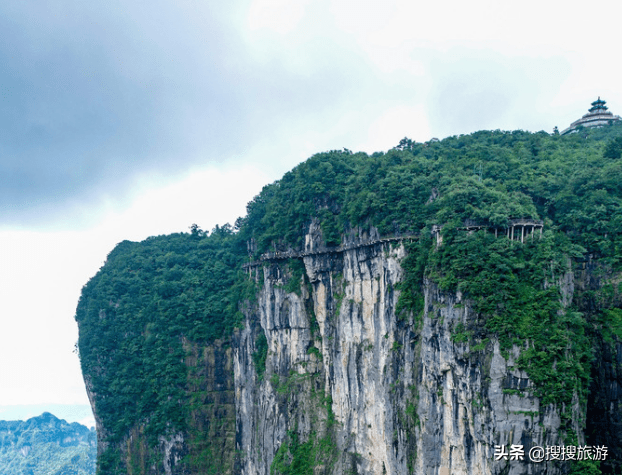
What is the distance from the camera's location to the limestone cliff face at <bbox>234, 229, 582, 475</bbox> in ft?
65.8

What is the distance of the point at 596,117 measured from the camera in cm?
4022

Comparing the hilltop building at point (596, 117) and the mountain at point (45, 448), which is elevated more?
the hilltop building at point (596, 117)

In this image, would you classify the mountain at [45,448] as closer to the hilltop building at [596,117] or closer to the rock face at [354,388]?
the rock face at [354,388]

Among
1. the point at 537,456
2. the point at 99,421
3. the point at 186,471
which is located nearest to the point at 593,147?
the point at 537,456

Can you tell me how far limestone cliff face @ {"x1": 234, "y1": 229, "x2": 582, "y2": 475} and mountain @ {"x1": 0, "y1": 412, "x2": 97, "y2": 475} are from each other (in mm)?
53933

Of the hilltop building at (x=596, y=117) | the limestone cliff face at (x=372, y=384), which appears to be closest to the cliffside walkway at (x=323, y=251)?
the limestone cliff face at (x=372, y=384)

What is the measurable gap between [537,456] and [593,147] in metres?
18.0

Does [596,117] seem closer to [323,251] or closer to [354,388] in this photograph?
[323,251]

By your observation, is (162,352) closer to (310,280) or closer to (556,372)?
(310,280)

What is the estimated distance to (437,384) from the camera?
2256 centimetres

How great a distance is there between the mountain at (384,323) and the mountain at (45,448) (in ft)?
150

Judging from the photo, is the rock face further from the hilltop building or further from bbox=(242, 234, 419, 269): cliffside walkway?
the hilltop building

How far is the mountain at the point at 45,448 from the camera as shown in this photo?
81.3 metres

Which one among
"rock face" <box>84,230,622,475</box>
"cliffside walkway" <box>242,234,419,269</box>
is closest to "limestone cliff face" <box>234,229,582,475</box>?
"rock face" <box>84,230,622,475</box>
